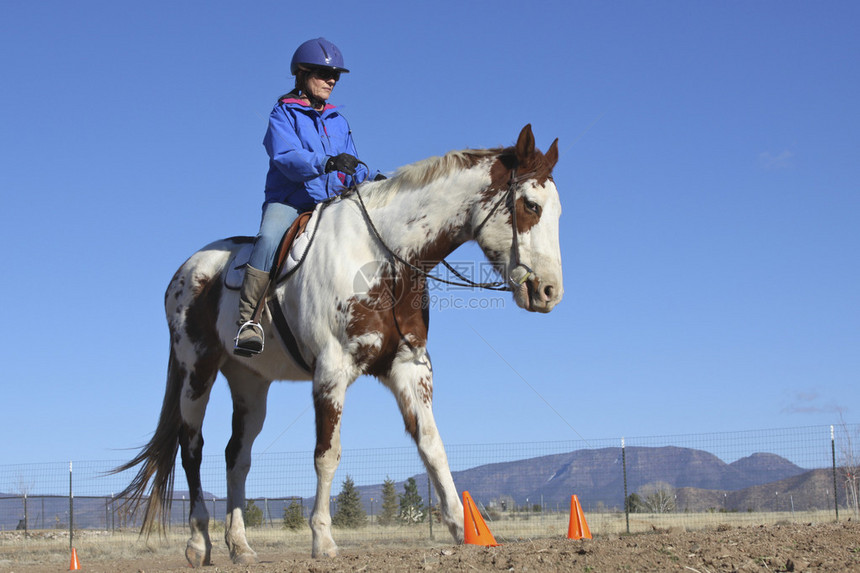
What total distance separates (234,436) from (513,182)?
363 cm

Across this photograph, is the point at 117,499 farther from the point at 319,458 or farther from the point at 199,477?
the point at 319,458

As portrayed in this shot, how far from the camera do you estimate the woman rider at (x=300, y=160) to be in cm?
580

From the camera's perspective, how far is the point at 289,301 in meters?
5.80

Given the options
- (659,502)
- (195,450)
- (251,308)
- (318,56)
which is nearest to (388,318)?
(251,308)

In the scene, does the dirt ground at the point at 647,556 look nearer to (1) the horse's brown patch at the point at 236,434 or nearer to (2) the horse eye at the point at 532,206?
(2) the horse eye at the point at 532,206

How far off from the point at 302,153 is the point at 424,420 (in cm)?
221

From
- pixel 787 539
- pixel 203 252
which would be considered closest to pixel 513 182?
pixel 787 539

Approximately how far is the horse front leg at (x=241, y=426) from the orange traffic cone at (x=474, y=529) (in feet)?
7.74

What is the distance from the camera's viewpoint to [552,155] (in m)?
5.38

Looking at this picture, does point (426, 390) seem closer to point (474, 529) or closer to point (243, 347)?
point (474, 529)

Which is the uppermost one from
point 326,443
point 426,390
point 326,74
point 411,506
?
point 326,74

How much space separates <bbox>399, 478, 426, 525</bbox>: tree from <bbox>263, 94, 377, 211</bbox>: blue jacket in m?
14.1

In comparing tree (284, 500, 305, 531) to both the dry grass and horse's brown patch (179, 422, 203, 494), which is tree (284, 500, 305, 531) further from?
horse's brown patch (179, 422, 203, 494)

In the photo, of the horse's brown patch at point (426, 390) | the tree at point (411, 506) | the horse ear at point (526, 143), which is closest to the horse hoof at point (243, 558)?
the horse's brown patch at point (426, 390)
